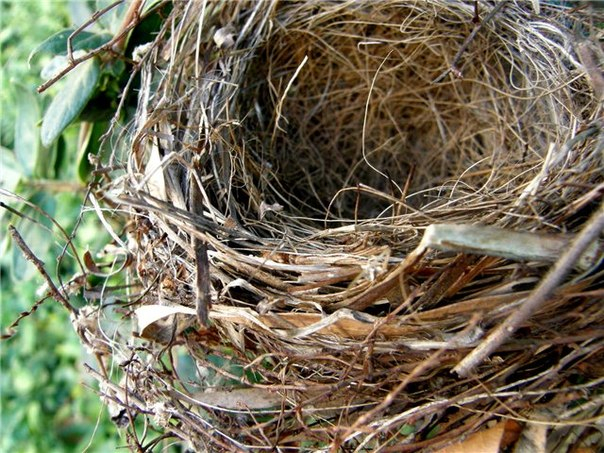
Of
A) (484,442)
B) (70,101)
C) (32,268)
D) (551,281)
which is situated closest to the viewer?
(551,281)

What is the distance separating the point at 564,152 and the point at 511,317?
21 centimetres

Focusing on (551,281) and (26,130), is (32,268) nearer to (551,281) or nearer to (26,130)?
(26,130)

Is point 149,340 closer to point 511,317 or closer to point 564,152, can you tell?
point 511,317

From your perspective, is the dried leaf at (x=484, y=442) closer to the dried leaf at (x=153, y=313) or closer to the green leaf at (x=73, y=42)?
the dried leaf at (x=153, y=313)

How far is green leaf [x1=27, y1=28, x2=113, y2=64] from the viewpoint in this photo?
100 cm

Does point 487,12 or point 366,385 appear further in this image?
point 487,12

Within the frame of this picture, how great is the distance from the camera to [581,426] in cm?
75

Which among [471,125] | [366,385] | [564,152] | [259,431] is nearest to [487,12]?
[471,125]

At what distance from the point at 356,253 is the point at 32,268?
610mm

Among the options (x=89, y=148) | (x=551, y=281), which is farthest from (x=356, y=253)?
(x=89, y=148)

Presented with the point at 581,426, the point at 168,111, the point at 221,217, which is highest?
the point at 168,111

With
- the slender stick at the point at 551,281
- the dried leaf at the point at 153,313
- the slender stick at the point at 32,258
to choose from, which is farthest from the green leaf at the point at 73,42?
the slender stick at the point at 551,281

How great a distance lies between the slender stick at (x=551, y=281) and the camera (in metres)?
0.64

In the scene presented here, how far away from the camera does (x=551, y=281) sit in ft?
2.10
